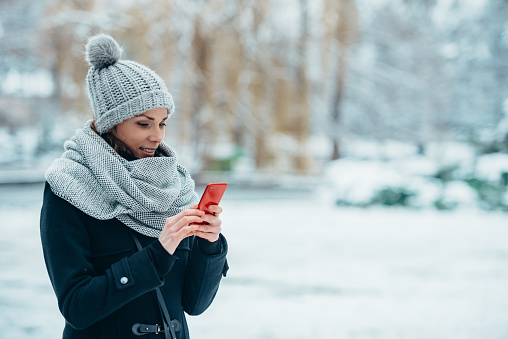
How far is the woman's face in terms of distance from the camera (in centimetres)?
140

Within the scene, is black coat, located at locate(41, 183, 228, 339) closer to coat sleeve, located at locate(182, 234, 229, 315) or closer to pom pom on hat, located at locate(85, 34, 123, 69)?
coat sleeve, located at locate(182, 234, 229, 315)

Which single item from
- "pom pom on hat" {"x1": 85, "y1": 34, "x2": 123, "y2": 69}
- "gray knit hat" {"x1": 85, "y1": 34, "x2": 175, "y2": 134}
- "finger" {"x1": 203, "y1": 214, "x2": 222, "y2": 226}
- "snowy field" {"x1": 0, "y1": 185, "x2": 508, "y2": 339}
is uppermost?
"pom pom on hat" {"x1": 85, "y1": 34, "x2": 123, "y2": 69}

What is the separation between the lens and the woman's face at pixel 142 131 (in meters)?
1.40

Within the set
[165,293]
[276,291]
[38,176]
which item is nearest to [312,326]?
[276,291]

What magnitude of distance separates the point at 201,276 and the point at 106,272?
28 cm

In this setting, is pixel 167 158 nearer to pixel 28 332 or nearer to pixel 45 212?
pixel 45 212

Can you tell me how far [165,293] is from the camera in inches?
55.2

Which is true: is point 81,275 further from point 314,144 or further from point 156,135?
point 314,144

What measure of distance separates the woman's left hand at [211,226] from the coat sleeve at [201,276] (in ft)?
0.30

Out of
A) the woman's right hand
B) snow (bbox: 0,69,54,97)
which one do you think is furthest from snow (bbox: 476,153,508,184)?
snow (bbox: 0,69,54,97)

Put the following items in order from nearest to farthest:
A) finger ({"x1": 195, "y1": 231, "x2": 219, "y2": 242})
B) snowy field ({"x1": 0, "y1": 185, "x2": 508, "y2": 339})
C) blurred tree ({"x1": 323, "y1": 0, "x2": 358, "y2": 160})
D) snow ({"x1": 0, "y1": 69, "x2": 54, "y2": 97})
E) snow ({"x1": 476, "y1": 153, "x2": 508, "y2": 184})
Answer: finger ({"x1": 195, "y1": 231, "x2": 219, "y2": 242}) → snowy field ({"x1": 0, "y1": 185, "x2": 508, "y2": 339}) → snow ({"x1": 476, "y1": 153, "x2": 508, "y2": 184}) → blurred tree ({"x1": 323, "y1": 0, "x2": 358, "y2": 160}) → snow ({"x1": 0, "y1": 69, "x2": 54, "y2": 97})

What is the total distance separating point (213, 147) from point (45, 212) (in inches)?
467

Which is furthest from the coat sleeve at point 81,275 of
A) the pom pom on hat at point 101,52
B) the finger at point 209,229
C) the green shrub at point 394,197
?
the green shrub at point 394,197

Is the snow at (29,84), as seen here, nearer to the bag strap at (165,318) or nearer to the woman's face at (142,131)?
the woman's face at (142,131)
